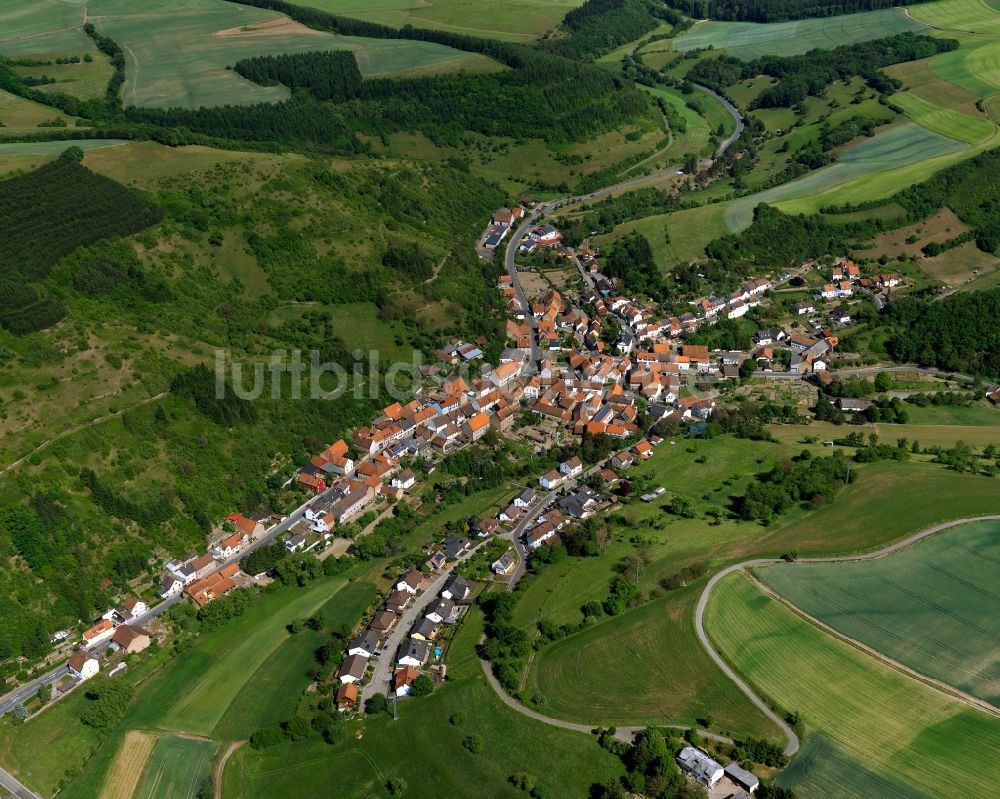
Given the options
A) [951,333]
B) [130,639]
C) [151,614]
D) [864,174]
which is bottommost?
[951,333]

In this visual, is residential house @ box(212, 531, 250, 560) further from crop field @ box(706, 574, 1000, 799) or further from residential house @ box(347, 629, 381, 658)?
crop field @ box(706, 574, 1000, 799)

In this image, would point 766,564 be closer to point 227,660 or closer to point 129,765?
point 227,660

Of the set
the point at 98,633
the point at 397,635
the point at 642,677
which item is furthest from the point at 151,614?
the point at 642,677

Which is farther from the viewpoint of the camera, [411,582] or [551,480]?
[551,480]

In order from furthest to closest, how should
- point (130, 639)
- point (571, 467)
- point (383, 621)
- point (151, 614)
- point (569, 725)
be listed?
point (571, 467), point (151, 614), point (383, 621), point (130, 639), point (569, 725)

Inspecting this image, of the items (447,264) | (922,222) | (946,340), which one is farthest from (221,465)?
(922,222)

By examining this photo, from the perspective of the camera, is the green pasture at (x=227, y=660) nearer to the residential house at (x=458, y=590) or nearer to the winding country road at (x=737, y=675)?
the residential house at (x=458, y=590)

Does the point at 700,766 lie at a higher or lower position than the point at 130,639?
lower

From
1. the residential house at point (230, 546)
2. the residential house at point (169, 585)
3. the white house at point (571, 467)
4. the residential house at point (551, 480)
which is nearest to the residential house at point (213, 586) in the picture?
the residential house at point (169, 585)
